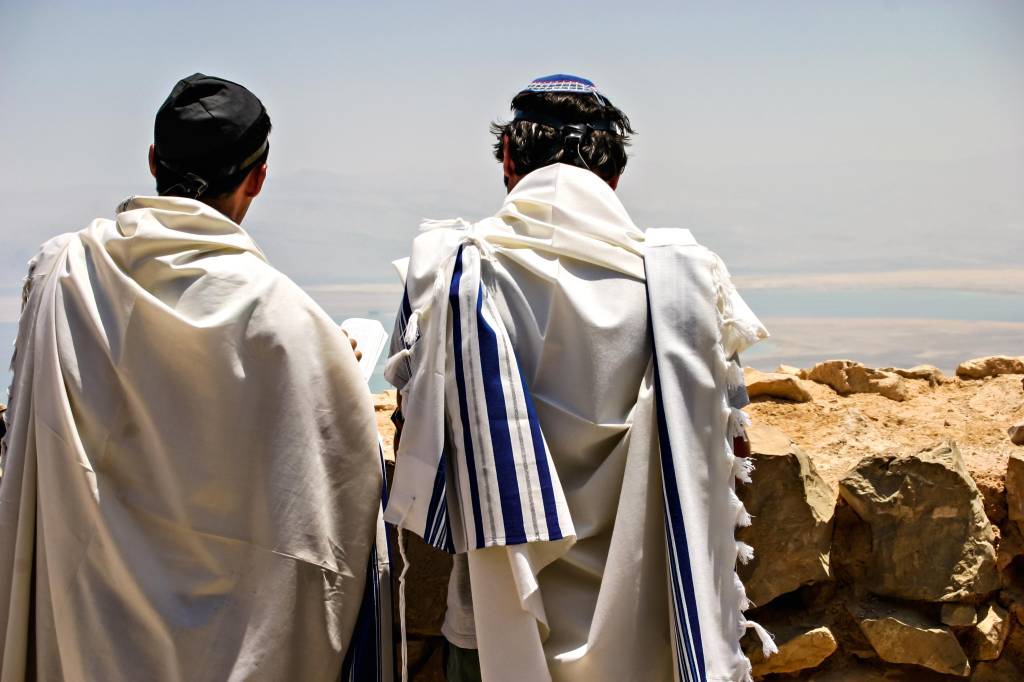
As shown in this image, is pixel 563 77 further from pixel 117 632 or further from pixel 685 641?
pixel 117 632

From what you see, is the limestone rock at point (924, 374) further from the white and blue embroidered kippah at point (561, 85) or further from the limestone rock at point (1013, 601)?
the white and blue embroidered kippah at point (561, 85)

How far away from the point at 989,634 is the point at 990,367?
2.01m

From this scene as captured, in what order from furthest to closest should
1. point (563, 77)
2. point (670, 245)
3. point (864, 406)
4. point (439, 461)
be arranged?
point (864, 406)
point (563, 77)
point (670, 245)
point (439, 461)

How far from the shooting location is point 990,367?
15.1 feet

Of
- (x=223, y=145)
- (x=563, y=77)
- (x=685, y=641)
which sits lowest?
(x=685, y=641)

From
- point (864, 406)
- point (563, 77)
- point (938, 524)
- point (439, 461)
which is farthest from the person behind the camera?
point (864, 406)

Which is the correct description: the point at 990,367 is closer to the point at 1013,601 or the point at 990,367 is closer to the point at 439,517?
the point at 1013,601

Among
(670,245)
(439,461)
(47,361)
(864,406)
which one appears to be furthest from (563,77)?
(864,406)

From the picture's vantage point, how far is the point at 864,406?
430cm

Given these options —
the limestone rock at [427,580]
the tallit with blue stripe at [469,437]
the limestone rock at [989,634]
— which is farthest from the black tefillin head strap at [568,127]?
the limestone rock at [989,634]

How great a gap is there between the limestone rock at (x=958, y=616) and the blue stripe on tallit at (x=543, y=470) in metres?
1.44

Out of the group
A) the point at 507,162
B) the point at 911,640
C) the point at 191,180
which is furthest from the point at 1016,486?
the point at 191,180

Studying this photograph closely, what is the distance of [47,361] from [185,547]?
1.65 feet

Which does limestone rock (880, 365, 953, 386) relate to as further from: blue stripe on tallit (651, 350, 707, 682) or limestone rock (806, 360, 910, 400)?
blue stripe on tallit (651, 350, 707, 682)
